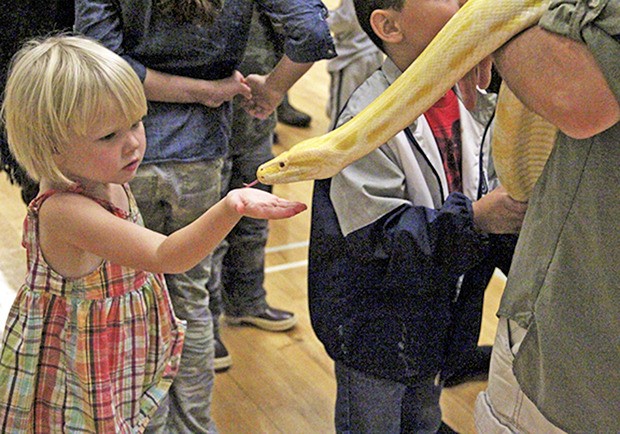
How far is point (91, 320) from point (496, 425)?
821mm

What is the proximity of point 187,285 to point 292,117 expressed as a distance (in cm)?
320

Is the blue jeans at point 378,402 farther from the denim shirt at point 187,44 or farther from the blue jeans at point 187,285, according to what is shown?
the denim shirt at point 187,44

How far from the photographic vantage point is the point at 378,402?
6.39 feet

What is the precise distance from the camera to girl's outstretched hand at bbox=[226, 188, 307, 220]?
A: 1.28 m

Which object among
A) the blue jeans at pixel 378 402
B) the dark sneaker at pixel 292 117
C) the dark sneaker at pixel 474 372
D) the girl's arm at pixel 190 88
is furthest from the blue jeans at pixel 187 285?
the dark sneaker at pixel 292 117

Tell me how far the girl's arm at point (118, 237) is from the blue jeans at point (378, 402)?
2.11 ft

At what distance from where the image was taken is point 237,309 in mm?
3105

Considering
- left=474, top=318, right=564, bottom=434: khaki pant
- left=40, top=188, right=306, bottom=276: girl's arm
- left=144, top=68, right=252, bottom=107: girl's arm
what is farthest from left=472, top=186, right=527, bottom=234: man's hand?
left=144, top=68, right=252, bottom=107: girl's arm

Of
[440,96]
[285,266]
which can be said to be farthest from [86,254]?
[285,266]

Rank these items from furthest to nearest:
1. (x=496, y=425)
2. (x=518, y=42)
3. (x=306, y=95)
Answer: (x=306, y=95)
(x=496, y=425)
(x=518, y=42)

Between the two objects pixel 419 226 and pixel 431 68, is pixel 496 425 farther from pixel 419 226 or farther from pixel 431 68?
pixel 431 68

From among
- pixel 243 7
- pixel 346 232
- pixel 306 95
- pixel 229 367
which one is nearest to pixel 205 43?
pixel 243 7

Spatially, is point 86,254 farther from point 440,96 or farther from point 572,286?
point 572,286

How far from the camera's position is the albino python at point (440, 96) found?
46.2 inches
